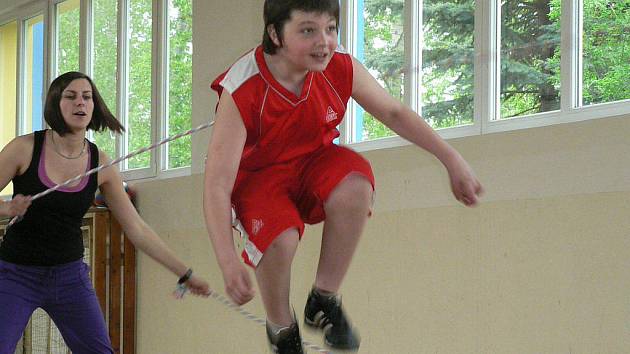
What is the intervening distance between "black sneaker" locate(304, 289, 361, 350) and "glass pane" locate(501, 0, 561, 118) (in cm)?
231

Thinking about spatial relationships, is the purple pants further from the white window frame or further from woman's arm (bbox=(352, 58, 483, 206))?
the white window frame

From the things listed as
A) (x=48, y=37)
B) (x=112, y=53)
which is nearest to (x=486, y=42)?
(x=112, y=53)

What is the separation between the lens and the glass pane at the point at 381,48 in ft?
17.2

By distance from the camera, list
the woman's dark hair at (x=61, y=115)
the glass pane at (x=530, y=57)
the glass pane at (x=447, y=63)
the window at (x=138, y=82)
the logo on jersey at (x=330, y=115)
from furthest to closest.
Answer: the window at (x=138, y=82) → the glass pane at (x=447, y=63) → the glass pane at (x=530, y=57) → the woman's dark hair at (x=61, y=115) → the logo on jersey at (x=330, y=115)

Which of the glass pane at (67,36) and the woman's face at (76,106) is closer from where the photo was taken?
the woman's face at (76,106)

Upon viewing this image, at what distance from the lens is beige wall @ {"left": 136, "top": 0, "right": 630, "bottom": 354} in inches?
163

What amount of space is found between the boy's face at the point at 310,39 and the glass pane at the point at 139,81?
16.7ft

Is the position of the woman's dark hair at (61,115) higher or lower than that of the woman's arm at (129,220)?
higher

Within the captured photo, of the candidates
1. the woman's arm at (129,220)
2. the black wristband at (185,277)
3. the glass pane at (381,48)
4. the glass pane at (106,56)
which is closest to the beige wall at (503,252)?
the glass pane at (381,48)

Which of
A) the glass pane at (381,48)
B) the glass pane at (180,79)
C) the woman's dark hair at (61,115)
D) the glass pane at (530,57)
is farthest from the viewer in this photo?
the glass pane at (180,79)

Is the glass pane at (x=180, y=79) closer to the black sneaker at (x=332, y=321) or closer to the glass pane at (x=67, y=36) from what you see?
the glass pane at (x=67, y=36)

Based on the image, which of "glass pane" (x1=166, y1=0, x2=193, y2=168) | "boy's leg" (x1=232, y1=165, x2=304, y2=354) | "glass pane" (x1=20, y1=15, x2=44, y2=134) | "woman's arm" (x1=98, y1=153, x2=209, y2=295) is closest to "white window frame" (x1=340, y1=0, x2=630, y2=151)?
"glass pane" (x1=166, y1=0, x2=193, y2=168)

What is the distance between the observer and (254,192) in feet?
7.82

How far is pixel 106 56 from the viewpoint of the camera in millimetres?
7855
